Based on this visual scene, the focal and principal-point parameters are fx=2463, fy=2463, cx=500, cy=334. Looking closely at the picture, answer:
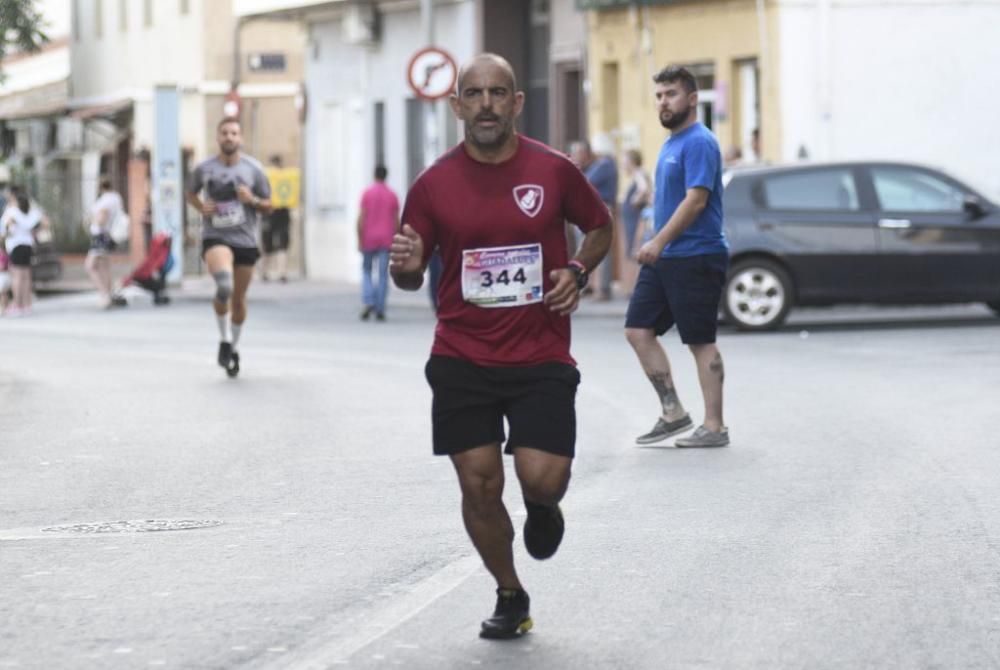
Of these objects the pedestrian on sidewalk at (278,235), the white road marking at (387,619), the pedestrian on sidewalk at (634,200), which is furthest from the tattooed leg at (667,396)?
the pedestrian on sidewalk at (278,235)

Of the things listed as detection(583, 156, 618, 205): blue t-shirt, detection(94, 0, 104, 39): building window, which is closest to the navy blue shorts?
detection(583, 156, 618, 205): blue t-shirt

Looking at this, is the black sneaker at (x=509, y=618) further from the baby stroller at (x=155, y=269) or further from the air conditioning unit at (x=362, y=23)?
the air conditioning unit at (x=362, y=23)

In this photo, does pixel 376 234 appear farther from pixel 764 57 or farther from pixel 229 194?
pixel 229 194

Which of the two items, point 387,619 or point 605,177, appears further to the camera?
point 605,177

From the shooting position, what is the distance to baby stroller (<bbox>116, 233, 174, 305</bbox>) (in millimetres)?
33219

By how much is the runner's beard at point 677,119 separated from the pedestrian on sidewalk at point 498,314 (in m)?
5.01

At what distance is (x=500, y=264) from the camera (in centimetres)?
708

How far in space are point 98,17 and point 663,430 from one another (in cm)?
5215

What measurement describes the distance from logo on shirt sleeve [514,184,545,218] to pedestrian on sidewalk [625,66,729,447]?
4.75 metres

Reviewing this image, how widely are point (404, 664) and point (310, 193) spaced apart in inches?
1457

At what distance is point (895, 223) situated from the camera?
22.8 metres

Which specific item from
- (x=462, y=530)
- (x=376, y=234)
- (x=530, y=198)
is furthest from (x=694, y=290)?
(x=376, y=234)

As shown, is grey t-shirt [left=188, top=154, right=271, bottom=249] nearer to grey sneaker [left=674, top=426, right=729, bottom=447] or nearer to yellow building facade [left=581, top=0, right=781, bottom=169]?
grey sneaker [left=674, top=426, right=729, bottom=447]

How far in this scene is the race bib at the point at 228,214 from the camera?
18.1 metres
